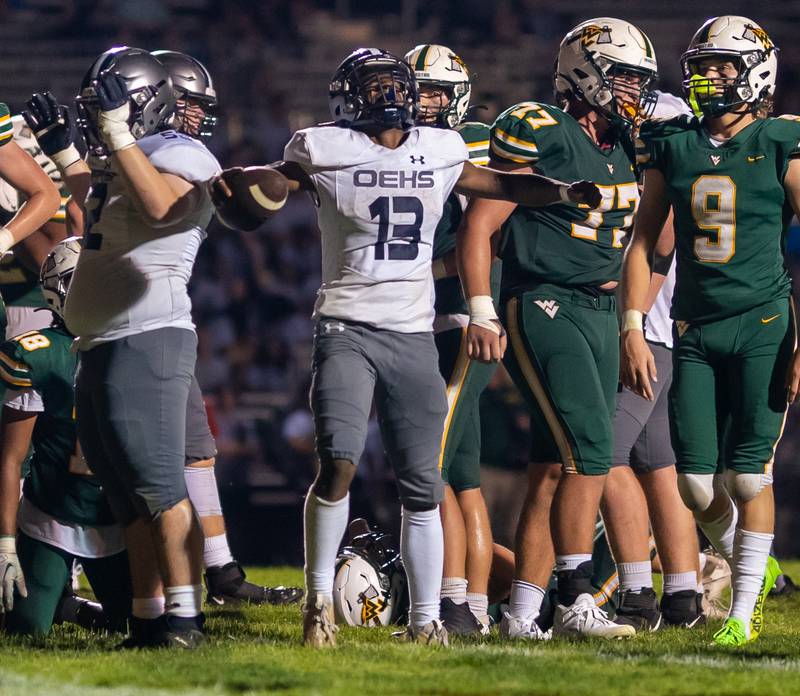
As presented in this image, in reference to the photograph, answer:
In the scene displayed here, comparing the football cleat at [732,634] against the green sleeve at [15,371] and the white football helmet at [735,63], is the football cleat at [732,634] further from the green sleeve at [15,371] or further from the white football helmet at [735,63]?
the green sleeve at [15,371]

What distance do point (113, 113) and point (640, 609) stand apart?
101 inches

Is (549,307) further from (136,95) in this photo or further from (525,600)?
(136,95)

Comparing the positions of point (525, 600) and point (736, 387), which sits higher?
point (736, 387)

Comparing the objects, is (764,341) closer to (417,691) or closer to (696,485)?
(696,485)

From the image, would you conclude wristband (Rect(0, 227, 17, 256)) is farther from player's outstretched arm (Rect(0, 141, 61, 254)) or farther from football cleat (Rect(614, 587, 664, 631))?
football cleat (Rect(614, 587, 664, 631))

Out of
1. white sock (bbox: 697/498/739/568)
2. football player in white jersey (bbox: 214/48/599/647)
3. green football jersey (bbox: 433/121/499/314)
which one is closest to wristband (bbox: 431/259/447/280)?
green football jersey (bbox: 433/121/499/314)

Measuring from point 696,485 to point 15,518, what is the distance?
2.28m

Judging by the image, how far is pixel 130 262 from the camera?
15.1 ft

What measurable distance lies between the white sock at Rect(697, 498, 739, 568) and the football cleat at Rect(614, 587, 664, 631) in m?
0.30

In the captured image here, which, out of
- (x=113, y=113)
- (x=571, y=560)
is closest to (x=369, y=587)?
(x=571, y=560)

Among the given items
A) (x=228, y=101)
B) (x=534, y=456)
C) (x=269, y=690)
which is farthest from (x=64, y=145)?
(x=228, y=101)

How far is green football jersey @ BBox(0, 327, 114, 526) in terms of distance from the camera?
5.20 meters

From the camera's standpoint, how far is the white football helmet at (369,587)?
18.7ft

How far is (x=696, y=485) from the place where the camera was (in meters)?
5.09
